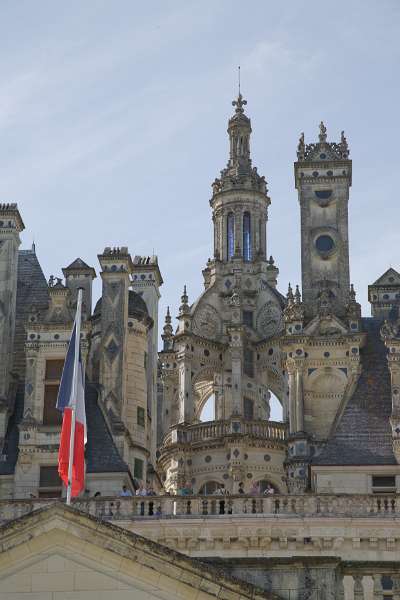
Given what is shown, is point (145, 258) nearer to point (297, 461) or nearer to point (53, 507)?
point (297, 461)

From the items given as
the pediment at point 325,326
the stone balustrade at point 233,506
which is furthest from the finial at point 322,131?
the stone balustrade at point 233,506

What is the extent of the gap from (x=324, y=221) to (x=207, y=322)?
10.2 metres

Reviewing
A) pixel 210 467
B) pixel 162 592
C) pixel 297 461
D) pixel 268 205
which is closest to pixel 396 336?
pixel 297 461

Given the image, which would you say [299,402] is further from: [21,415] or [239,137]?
[239,137]

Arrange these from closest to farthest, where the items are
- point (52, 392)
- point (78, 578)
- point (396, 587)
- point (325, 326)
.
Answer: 1. point (78, 578)
2. point (396, 587)
3. point (52, 392)
4. point (325, 326)

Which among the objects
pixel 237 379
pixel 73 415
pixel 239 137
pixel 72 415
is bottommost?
pixel 73 415

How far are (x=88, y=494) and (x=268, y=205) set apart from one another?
990 inches

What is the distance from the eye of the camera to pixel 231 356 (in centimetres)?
6462

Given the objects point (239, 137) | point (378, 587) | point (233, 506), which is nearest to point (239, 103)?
point (239, 137)

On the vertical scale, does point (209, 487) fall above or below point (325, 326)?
below

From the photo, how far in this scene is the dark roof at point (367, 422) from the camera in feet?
164

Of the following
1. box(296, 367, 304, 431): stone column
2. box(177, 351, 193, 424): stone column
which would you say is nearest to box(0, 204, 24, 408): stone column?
box(296, 367, 304, 431): stone column

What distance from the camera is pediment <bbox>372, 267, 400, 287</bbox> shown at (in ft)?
198

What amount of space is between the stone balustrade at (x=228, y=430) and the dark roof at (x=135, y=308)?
627cm
